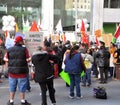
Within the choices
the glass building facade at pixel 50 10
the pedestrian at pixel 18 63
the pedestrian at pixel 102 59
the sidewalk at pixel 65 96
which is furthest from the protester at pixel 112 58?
the glass building facade at pixel 50 10

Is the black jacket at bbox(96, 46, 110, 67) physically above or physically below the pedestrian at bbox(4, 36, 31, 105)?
below

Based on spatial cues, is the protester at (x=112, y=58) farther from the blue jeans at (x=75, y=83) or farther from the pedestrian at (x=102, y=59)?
the blue jeans at (x=75, y=83)

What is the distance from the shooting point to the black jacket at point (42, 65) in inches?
408

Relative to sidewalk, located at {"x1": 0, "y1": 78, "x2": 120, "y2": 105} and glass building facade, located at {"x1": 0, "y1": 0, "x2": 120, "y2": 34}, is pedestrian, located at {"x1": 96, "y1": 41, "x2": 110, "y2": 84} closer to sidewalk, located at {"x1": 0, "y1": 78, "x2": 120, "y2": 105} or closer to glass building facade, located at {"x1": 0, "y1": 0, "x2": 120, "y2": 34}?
sidewalk, located at {"x1": 0, "y1": 78, "x2": 120, "y2": 105}

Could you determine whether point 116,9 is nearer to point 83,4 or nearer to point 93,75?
point 83,4

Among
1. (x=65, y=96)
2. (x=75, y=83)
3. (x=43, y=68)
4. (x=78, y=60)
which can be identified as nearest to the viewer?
(x=43, y=68)

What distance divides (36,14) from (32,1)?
1.57m

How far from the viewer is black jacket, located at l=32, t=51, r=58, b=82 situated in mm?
10352

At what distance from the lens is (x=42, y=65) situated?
34.0ft

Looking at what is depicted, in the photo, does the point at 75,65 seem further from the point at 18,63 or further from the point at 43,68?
the point at 18,63

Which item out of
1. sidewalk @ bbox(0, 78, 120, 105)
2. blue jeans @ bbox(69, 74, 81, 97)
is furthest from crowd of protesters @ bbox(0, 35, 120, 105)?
sidewalk @ bbox(0, 78, 120, 105)

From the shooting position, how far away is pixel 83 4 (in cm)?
5028

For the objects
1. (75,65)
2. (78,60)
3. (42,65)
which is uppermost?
(42,65)

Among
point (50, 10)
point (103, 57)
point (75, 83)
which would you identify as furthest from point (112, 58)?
point (50, 10)
